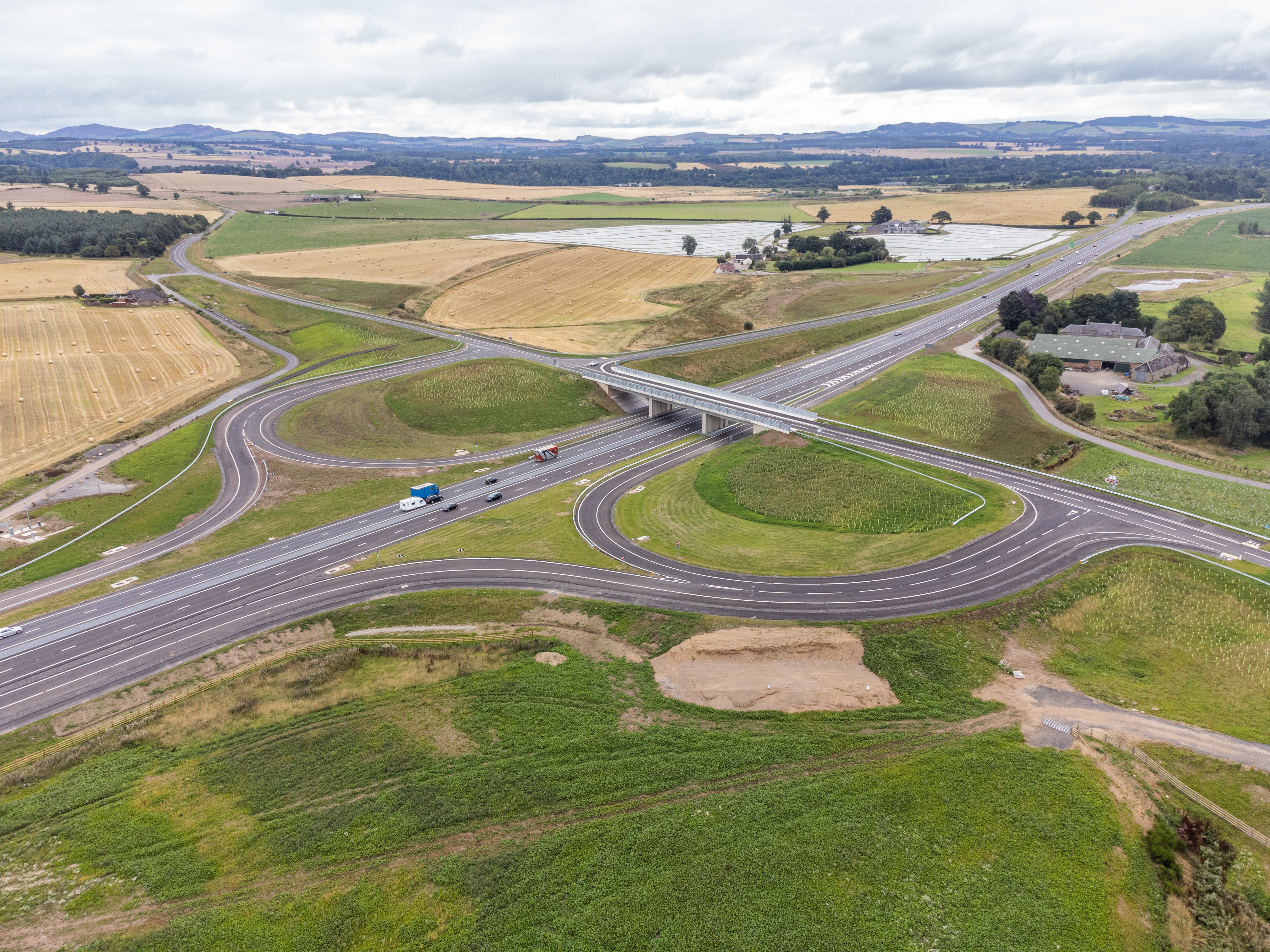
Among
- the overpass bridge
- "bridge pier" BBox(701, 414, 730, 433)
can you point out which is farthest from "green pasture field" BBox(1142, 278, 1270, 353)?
"bridge pier" BBox(701, 414, 730, 433)

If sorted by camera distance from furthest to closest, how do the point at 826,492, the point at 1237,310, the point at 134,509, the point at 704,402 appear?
1. the point at 1237,310
2. the point at 704,402
3. the point at 826,492
4. the point at 134,509

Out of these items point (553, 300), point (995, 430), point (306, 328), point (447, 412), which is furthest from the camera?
point (553, 300)

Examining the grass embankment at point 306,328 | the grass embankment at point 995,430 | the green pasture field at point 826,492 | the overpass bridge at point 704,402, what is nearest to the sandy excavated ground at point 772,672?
the green pasture field at point 826,492

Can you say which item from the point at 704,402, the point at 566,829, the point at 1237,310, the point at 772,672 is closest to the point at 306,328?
the point at 704,402

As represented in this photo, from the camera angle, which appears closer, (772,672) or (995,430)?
(772,672)

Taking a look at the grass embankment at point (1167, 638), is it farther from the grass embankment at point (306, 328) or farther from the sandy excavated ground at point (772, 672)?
the grass embankment at point (306, 328)

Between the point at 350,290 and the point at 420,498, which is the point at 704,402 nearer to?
the point at 420,498
